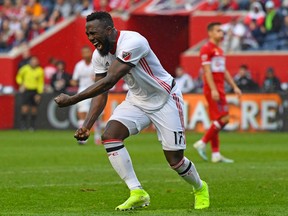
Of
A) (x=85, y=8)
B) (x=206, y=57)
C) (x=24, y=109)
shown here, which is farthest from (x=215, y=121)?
(x=85, y=8)

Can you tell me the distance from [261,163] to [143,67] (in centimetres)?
707

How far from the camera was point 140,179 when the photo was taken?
1377 centimetres

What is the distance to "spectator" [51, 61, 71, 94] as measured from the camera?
1179 inches

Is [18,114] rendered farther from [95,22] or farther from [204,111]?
[95,22]

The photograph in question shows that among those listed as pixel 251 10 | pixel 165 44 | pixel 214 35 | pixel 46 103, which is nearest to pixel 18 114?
pixel 46 103

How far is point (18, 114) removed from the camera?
30.3 m

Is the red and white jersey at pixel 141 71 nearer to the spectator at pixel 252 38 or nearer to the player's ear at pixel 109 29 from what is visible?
the player's ear at pixel 109 29

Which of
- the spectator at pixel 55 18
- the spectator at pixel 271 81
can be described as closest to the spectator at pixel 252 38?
the spectator at pixel 271 81

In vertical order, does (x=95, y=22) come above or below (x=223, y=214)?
above

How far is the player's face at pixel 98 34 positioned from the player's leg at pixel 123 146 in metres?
0.89

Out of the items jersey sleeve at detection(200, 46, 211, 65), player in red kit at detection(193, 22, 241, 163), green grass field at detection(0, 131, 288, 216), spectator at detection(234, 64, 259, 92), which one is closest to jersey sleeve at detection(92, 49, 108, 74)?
green grass field at detection(0, 131, 288, 216)

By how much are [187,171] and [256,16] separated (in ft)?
69.0

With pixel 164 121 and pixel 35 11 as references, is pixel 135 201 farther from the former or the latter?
pixel 35 11

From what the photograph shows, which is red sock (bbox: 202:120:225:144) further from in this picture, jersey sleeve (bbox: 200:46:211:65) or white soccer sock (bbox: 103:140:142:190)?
white soccer sock (bbox: 103:140:142:190)
